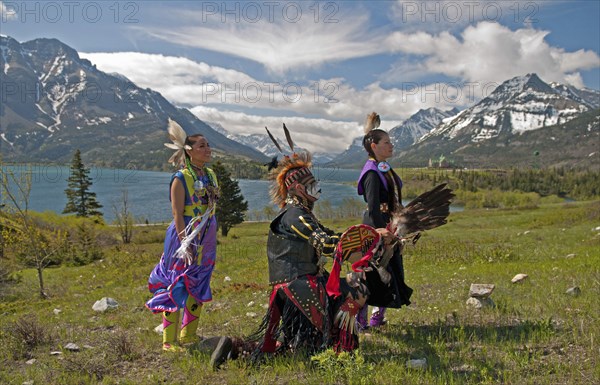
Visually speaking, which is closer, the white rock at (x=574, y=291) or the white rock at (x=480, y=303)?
the white rock at (x=480, y=303)

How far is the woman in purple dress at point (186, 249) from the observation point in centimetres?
579

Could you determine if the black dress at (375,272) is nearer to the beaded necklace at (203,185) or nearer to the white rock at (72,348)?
the beaded necklace at (203,185)

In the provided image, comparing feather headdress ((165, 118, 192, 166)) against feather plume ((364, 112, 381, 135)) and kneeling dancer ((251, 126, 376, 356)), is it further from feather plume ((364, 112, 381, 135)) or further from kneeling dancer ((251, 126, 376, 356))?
feather plume ((364, 112, 381, 135))

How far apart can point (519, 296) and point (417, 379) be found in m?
4.43

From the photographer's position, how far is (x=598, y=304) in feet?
20.3

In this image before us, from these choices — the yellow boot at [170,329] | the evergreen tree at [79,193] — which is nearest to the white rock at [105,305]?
the yellow boot at [170,329]

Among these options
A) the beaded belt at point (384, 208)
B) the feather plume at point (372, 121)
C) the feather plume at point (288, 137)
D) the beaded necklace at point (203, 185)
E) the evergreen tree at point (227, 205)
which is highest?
the feather plume at point (372, 121)

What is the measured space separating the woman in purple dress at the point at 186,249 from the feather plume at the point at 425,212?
2852mm

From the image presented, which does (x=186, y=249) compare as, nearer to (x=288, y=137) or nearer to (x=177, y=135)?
(x=177, y=135)

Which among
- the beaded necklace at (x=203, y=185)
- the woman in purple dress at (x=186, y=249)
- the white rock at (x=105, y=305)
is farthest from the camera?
the white rock at (x=105, y=305)

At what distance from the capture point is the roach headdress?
199 inches

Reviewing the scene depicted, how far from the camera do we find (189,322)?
591 cm

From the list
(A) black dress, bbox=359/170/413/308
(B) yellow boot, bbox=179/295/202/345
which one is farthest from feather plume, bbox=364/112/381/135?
(B) yellow boot, bbox=179/295/202/345

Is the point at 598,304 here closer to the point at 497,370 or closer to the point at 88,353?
the point at 497,370
